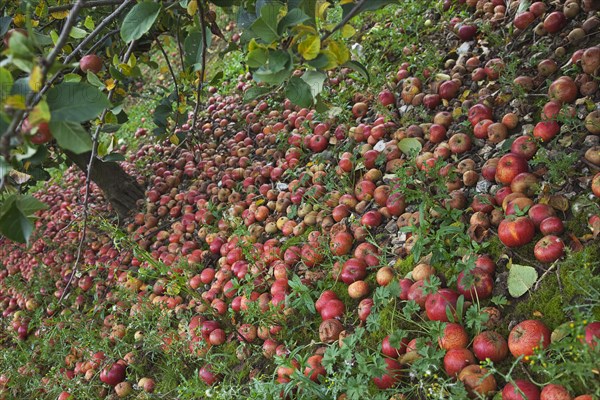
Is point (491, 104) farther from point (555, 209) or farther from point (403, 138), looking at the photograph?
point (555, 209)

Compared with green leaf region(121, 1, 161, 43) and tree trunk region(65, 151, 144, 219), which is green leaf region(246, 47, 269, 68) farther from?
tree trunk region(65, 151, 144, 219)

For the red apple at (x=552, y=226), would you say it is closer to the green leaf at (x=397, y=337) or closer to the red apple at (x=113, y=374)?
the green leaf at (x=397, y=337)

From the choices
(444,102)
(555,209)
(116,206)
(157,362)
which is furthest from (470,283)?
(116,206)

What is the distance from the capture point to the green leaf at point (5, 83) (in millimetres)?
1005

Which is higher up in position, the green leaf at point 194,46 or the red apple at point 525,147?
the green leaf at point 194,46

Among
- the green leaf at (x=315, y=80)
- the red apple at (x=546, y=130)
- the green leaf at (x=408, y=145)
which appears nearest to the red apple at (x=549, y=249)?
the red apple at (x=546, y=130)

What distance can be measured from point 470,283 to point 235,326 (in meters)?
1.29

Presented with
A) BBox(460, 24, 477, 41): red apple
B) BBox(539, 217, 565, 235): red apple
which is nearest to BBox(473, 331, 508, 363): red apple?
BBox(539, 217, 565, 235): red apple

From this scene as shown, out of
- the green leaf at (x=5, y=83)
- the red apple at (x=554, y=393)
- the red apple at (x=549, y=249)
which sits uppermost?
the green leaf at (x=5, y=83)

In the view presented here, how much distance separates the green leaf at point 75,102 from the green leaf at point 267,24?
427mm

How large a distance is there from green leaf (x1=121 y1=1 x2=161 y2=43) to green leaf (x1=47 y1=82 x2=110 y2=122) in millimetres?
520

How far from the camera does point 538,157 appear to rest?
2182 millimetres

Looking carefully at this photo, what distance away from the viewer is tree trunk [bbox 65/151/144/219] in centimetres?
411

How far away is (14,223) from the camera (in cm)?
110
